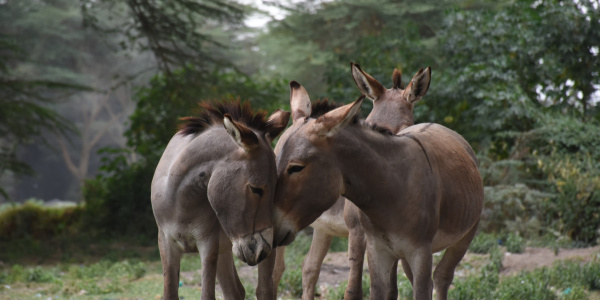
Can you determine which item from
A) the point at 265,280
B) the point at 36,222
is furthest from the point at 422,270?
the point at 36,222

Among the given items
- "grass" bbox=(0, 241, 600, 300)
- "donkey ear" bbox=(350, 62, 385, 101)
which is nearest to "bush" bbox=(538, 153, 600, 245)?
"grass" bbox=(0, 241, 600, 300)

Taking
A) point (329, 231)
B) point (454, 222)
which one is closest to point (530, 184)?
point (329, 231)

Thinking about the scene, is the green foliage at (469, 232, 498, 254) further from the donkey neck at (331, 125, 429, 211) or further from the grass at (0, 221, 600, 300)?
the donkey neck at (331, 125, 429, 211)

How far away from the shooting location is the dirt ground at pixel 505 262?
8.56 m

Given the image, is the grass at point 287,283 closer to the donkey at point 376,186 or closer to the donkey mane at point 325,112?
the donkey at point 376,186

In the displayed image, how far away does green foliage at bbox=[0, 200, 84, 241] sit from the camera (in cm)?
1338

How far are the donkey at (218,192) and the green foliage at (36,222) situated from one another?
10150mm

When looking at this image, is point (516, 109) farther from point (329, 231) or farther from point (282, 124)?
point (282, 124)

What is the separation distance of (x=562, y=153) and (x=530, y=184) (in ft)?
3.22

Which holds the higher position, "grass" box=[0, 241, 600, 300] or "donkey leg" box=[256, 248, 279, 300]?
"donkey leg" box=[256, 248, 279, 300]

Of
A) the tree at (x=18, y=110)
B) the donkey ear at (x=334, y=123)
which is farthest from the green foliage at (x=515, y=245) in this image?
the tree at (x=18, y=110)

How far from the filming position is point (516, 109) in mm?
12250

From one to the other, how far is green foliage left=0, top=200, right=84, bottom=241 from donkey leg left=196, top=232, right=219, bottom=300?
10398 mm

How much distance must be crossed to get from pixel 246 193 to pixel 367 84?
1.96 m
